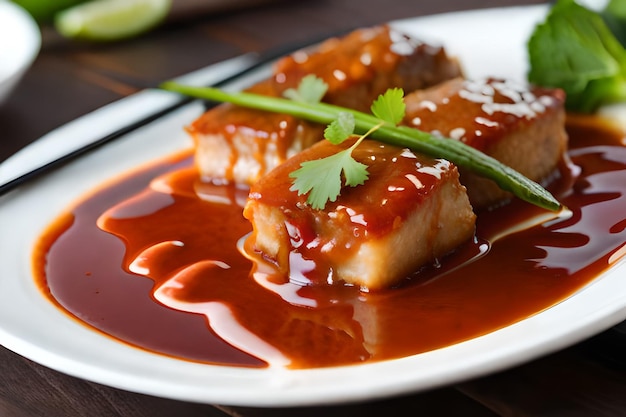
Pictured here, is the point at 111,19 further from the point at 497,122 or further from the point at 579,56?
the point at 497,122

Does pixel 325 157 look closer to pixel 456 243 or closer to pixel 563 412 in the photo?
pixel 456 243

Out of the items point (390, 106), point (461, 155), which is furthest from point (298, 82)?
point (461, 155)

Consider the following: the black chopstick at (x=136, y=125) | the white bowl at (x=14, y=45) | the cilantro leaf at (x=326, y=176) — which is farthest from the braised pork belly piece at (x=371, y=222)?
the white bowl at (x=14, y=45)

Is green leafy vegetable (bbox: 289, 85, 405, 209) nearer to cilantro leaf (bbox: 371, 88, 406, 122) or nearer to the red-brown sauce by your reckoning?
cilantro leaf (bbox: 371, 88, 406, 122)

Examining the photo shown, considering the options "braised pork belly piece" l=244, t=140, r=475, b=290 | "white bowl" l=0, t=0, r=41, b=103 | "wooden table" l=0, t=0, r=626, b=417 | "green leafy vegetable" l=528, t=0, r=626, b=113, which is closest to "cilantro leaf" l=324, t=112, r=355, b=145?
"braised pork belly piece" l=244, t=140, r=475, b=290

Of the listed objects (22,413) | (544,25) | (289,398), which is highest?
(544,25)

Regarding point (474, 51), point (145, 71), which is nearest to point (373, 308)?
point (474, 51)

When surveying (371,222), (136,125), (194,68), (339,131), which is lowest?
(194,68)
